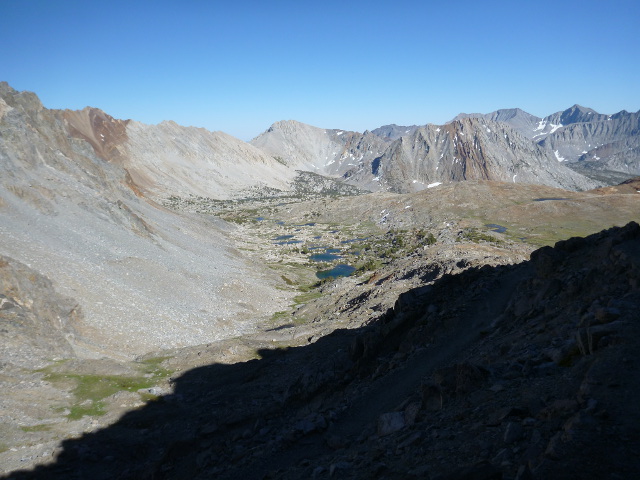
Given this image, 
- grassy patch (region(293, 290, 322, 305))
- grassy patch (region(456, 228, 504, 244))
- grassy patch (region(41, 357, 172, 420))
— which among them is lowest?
grassy patch (region(293, 290, 322, 305))

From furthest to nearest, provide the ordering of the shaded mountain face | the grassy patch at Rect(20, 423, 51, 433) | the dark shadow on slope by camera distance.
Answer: the shaded mountain face
the grassy patch at Rect(20, 423, 51, 433)
the dark shadow on slope

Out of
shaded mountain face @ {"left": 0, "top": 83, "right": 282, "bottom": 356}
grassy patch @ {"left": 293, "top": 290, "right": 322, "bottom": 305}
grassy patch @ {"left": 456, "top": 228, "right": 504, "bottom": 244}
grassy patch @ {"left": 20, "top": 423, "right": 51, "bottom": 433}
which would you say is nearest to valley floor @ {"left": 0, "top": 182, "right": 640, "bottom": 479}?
grassy patch @ {"left": 20, "top": 423, "right": 51, "bottom": 433}

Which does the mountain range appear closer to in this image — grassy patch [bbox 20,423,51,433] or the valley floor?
the valley floor

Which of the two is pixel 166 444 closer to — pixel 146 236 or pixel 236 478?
pixel 236 478

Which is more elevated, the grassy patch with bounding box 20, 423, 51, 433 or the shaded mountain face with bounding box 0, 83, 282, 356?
the shaded mountain face with bounding box 0, 83, 282, 356

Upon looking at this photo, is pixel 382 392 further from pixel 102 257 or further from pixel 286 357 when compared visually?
pixel 102 257

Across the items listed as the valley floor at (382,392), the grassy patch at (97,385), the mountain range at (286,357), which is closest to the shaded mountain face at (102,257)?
the mountain range at (286,357)

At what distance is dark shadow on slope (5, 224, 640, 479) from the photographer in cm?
1522

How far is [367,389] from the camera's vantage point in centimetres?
2033

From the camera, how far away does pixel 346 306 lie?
4878 centimetres

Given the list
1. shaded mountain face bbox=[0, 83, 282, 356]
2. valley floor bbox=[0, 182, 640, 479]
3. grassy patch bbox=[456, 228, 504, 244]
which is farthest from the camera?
grassy patch bbox=[456, 228, 504, 244]

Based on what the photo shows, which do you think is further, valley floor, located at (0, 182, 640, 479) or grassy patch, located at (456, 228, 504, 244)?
grassy patch, located at (456, 228, 504, 244)

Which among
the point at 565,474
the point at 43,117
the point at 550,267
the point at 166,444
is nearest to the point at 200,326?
the point at 166,444

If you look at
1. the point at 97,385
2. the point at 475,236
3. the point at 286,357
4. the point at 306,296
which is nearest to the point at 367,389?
the point at 286,357
